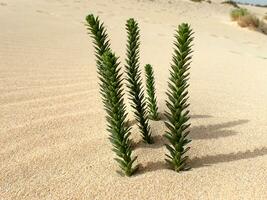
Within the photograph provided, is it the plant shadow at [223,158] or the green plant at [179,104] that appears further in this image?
the plant shadow at [223,158]

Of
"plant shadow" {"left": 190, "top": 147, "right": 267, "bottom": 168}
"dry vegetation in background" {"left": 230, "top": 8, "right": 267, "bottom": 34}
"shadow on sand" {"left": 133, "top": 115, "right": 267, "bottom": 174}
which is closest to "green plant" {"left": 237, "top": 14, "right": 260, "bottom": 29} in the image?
"dry vegetation in background" {"left": 230, "top": 8, "right": 267, "bottom": 34}

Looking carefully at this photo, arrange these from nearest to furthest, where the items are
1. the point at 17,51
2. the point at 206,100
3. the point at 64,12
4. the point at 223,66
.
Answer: the point at 206,100 → the point at 17,51 → the point at 223,66 → the point at 64,12

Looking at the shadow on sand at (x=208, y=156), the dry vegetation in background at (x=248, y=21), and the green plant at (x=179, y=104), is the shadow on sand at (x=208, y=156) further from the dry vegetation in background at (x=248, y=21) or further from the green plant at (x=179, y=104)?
the dry vegetation in background at (x=248, y=21)

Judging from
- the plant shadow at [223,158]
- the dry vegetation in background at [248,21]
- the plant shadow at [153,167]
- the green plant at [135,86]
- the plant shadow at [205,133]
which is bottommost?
the dry vegetation in background at [248,21]

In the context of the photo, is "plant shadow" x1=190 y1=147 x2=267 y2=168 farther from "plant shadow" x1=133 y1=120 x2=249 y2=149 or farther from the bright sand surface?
"plant shadow" x1=133 y1=120 x2=249 y2=149

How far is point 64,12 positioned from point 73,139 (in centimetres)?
806

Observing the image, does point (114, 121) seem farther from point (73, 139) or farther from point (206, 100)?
point (206, 100)

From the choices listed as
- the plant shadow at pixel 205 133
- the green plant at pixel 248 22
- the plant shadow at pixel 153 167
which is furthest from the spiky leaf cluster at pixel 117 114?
the green plant at pixel 248 22

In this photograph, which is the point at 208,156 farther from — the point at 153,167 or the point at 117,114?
the point at 117,114

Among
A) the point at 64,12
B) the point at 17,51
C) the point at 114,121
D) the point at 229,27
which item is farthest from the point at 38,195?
the point at 229,27

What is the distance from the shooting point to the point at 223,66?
5281 millimetres

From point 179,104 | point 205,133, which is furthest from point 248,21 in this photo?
point 179,104

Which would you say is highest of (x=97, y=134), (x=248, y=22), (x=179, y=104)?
(x=179, y=104)

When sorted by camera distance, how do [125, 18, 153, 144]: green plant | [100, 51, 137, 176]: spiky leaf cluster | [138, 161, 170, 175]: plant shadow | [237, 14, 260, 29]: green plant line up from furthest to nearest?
[237, 14, 260, 29]: green plant
[125, 18, 153, 144]: green plant
[138, 161, 170, 175]: plant shadow
[100, 51, 137, 176]: spiky leaf cluster
